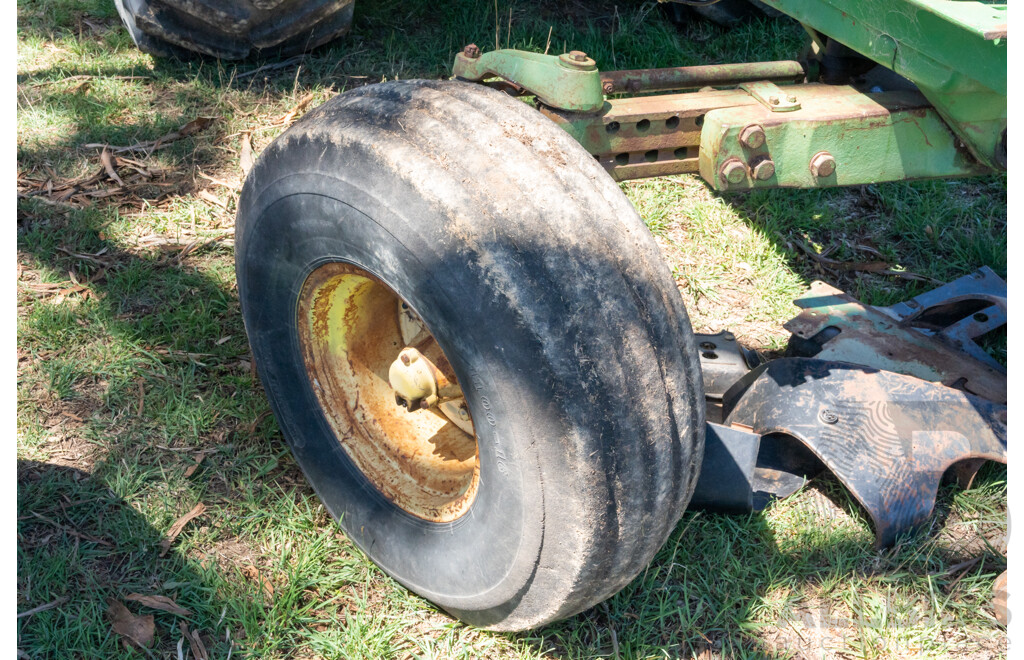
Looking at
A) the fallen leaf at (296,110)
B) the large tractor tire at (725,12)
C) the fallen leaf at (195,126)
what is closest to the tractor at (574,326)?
the fallen leaf at (296,110)

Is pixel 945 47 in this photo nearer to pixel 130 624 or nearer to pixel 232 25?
pixel 130 624

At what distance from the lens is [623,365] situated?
5.23 ft

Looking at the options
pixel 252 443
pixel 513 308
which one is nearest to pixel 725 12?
pixel 252 443

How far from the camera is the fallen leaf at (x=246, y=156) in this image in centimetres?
349

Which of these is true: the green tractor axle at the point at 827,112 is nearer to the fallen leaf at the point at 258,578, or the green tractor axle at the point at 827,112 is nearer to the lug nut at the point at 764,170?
the lug nut at the point at 764,170

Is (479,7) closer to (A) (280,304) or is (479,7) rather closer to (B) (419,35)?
(B) (419,35)

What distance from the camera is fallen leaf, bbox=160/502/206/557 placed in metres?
2.26

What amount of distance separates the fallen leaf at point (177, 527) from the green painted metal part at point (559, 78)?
58.1 inches

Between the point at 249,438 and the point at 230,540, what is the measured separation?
0.34m

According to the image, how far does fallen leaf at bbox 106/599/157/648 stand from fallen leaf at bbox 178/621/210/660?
70 mm

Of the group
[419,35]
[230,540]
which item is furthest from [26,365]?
[419,35]

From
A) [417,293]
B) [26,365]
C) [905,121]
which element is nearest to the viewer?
[417,293]

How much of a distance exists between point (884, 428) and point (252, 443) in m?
1.84

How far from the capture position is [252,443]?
254cm
